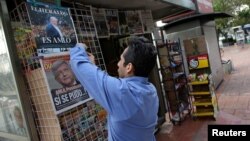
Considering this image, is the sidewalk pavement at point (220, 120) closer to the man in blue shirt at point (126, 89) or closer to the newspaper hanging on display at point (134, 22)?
the newspaper hanging on display at point (134, 22)

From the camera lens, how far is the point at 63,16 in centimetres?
218

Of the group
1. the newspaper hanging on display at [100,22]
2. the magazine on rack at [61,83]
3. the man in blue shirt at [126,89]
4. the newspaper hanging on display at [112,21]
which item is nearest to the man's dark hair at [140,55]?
the man in blue shirt at [126,89]

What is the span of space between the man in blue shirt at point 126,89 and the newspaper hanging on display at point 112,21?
249 cm

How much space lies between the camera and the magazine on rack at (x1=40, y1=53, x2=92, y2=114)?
1.97m

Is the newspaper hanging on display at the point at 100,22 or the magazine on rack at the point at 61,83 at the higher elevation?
the newspaper hanging on display at the point at 100,22

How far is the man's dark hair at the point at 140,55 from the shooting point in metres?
1.41

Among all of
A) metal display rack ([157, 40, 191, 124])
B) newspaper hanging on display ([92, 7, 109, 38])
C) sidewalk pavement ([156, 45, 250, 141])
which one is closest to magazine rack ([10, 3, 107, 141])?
newspaper hanging on display ([92, 7, 109, 38])

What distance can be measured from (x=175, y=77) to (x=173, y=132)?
42.5 inches

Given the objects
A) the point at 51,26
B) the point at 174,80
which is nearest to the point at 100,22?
the point at 51,26

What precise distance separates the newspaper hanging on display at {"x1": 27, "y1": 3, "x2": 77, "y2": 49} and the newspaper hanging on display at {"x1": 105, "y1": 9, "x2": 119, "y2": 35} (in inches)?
66.5

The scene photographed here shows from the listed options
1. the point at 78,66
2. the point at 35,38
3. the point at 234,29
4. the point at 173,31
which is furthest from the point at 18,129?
the point at 234,29

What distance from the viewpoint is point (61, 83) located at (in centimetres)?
207

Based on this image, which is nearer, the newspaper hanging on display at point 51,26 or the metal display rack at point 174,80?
the newspaper hanging on display at point 51,26

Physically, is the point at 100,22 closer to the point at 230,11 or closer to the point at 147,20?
the point at 147,20
